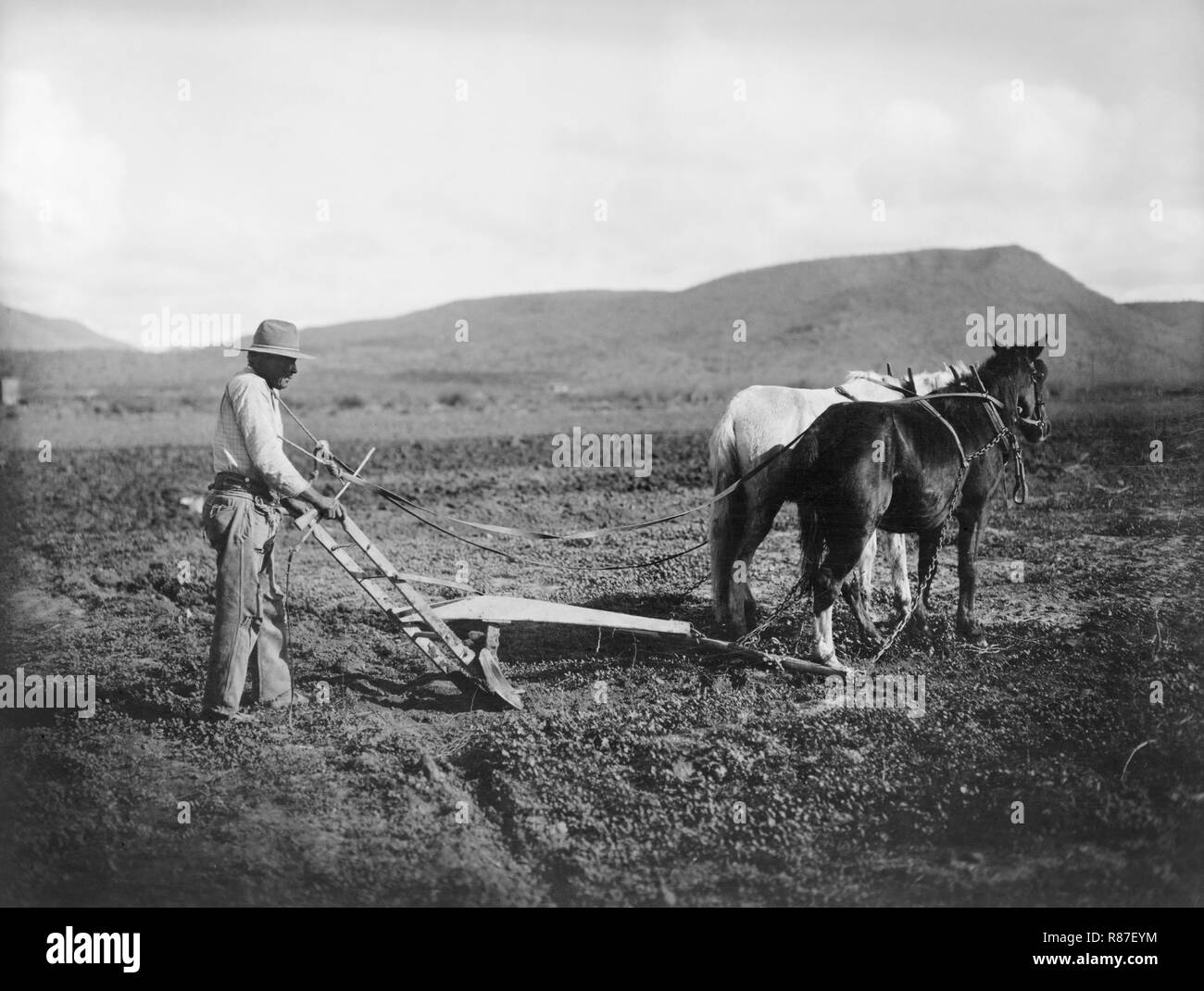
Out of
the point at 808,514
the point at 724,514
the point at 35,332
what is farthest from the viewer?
the point at 35,332

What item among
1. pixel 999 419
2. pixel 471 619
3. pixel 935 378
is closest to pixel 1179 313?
pixel 935 378

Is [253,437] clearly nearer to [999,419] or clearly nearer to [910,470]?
[910,470]

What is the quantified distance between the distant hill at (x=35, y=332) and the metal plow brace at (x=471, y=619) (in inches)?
148

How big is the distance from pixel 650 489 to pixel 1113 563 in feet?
16.3

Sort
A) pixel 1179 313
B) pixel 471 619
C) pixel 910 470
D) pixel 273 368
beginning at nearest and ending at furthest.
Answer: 1. pixel 273 368
2. pixel 471 619
3. pixel 910 470
4. pixel 1179 313

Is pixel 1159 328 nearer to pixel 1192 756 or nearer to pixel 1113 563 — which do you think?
pixel 1113 563

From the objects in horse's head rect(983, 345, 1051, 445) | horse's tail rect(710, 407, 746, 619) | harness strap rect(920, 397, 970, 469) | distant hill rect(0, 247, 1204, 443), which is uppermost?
distant hill rect(0, 247, 1204, 443)

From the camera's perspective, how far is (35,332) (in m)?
10.1

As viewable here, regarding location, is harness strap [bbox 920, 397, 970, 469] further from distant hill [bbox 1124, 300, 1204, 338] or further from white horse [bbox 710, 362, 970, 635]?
distant hill [bbox 1124, 300, 1204, 338]

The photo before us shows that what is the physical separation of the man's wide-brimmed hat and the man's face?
71 millimetres

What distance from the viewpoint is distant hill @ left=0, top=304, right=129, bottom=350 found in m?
7.28

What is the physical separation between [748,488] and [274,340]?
266 centimetres

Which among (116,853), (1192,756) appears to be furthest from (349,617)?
(1192,756)

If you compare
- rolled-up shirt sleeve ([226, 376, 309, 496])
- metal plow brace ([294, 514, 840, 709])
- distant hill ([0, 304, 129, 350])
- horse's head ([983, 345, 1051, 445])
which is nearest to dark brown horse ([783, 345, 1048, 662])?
horse's head ([983, 345, 1051, 445])
